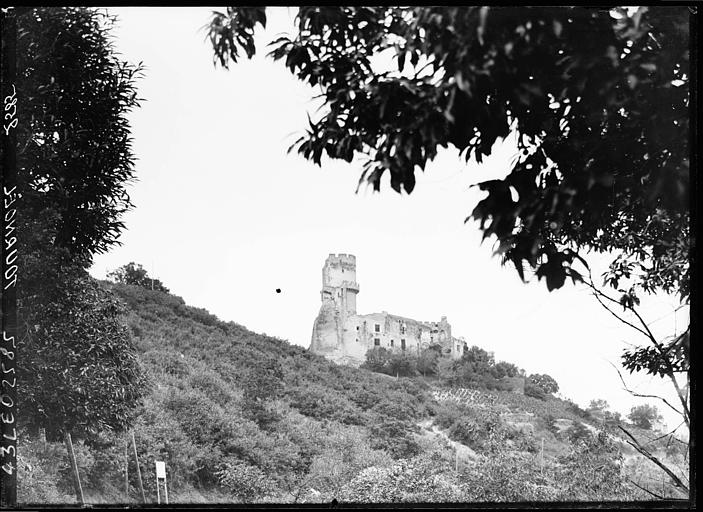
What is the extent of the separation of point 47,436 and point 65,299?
976 mm

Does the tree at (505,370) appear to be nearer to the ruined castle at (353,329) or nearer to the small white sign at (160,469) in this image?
the ruined castle at (353,329)

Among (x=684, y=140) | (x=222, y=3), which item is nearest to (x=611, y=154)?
(x=684, y=140)

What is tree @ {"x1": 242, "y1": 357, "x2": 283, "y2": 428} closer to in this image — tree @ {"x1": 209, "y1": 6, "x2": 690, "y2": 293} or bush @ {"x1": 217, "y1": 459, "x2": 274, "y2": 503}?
bush @ {"x1": 217, "y1": 459, "x2": 274, "y2": 503}

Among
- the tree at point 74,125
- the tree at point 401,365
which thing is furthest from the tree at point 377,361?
the tree at point 74,125

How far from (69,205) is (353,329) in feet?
8.96

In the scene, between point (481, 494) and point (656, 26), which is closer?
point (656, 26)

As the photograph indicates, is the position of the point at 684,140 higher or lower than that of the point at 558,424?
higher

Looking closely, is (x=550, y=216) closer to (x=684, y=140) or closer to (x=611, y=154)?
(x=611, y=154)

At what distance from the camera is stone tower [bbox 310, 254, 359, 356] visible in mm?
5102

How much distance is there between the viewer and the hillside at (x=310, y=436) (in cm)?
563

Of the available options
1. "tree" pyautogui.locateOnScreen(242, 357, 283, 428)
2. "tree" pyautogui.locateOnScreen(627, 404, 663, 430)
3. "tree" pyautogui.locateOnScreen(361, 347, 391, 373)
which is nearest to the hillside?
"tree" pyautogui.locateOnScreen(242, 357, 283, 428)

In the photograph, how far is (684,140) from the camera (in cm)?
303

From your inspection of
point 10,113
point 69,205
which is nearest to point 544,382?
point 69,205

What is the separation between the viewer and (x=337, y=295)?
17.4ft
